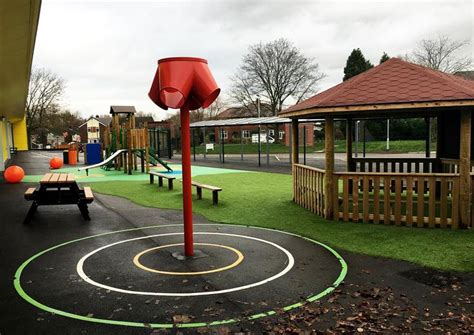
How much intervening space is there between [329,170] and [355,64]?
43.6 metres

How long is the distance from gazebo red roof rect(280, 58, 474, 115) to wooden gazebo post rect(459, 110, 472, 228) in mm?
624

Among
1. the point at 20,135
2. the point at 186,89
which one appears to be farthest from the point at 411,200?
the point at 20,135

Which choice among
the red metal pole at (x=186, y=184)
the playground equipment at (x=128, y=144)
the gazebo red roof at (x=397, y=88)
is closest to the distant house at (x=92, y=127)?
the playground equipment at (x=128, y=144)

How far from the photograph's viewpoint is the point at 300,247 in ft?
23.4

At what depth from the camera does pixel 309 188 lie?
10242 mm

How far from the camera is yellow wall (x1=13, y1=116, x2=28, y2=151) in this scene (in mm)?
52625

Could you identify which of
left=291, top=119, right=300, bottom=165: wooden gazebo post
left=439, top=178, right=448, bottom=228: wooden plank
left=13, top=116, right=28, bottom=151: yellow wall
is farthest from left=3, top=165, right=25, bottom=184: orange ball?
left=13, top=116, right=28, bottom=151: yellow wall

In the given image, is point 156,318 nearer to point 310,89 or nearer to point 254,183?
point 254,183

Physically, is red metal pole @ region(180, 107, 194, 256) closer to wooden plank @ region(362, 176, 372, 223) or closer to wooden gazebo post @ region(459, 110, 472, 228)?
wooden plank @ region(362, 176, 372, 223)

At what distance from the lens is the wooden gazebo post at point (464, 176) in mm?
7961

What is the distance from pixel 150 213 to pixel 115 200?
2.72 m

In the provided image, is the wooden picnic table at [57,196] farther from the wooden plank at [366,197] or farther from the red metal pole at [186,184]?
the wooden plank at [366,197]

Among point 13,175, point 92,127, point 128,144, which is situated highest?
point 92,127

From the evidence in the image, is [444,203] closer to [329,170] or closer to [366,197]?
[366,197]
